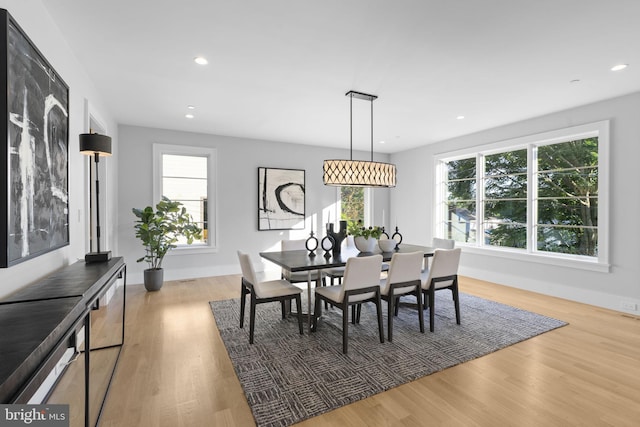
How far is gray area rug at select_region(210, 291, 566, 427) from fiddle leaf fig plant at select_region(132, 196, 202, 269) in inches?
59.0

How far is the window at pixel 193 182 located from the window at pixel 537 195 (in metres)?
4.60

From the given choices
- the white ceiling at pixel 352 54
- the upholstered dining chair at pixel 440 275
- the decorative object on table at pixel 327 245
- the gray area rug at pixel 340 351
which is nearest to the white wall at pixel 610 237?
the white ceiling at pixel 352 54

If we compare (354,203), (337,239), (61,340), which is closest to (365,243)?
(337,239)

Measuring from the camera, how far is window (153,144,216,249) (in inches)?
215

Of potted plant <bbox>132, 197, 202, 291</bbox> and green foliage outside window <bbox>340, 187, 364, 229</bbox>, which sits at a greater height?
green foliage outside window <bbox>340, 187, 364, 229</bbox>

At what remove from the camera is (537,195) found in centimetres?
482

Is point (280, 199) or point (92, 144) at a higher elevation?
point (92, 144)

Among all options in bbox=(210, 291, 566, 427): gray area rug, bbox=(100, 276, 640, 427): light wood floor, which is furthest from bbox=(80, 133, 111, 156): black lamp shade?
bbox=(210, 291, 566, 427): gray area rug

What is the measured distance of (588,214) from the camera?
4273 millimetres

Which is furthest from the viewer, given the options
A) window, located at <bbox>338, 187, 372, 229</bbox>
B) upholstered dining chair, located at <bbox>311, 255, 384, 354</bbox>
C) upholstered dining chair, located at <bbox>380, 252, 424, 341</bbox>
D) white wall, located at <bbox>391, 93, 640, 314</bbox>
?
window, located at <bbox>338, 187, 372, 229</bbox>

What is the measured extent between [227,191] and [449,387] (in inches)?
188

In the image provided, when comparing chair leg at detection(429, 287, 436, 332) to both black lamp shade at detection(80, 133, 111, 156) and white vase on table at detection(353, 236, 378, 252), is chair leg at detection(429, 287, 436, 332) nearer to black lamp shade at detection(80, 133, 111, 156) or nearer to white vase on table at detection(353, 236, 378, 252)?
white vase on table at detection(353, 236, 378, 252)

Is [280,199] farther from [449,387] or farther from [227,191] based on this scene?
[449,387]

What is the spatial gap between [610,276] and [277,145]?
556 cm
